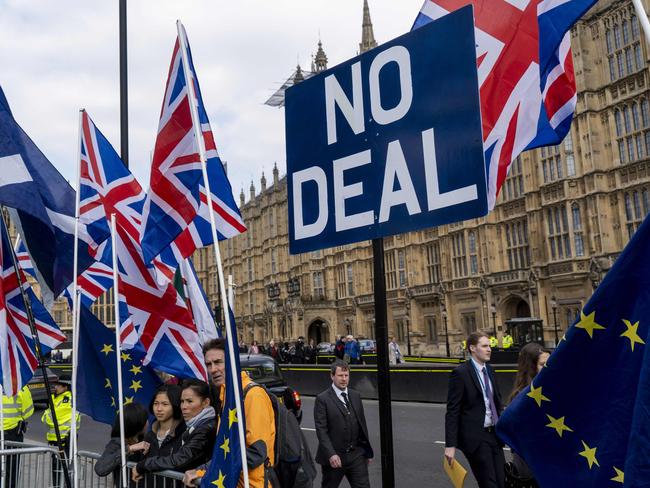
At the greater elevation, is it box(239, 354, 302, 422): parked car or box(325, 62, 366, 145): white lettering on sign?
box(325, 62, 366, 145): white lettering on sign

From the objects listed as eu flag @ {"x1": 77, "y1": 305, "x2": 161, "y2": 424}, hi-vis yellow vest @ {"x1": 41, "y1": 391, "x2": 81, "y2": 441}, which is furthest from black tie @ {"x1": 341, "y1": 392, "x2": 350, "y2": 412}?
hi-vis yellow vest @ {"x1": 41, "y1": 391, "x2": 81, "y2": 441}

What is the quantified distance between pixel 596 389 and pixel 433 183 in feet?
3.14

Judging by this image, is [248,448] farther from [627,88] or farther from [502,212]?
[502,212]

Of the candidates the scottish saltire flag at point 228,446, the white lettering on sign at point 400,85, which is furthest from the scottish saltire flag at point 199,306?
the white lettering on sign at point 400,85

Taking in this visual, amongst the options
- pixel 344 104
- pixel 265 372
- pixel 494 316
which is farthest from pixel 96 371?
pixel 494 316

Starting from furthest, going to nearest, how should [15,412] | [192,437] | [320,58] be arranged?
1. [320,58]
2. [15,412]
3. [192,437]

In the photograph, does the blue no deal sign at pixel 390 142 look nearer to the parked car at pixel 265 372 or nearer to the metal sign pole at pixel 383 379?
the metal sign pole at pixel 383 379

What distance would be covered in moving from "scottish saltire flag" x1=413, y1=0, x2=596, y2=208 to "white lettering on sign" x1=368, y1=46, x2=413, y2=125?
900 millimetres

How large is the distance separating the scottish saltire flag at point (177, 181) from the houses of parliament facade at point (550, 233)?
26.8 m

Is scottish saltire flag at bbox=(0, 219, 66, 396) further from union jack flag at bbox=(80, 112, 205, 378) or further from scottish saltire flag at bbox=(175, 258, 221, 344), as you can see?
scottish saltire flag at bbox=(175, 258, 221, 344)

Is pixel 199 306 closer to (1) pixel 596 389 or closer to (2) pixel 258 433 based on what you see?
(2) pixel 258 433

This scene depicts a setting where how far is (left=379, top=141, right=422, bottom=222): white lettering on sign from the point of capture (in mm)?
2666

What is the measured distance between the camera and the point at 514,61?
3699 millimetres

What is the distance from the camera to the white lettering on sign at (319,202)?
3.03 metres
